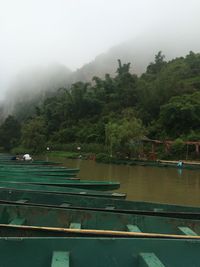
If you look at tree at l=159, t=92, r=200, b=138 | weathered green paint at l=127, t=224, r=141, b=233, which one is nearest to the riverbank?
tree at l=159, t=92, r=200, b=138

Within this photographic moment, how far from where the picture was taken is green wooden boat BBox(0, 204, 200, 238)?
4.82 metres

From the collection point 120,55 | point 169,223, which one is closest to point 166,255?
point 169,223

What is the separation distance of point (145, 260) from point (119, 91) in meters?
49.1

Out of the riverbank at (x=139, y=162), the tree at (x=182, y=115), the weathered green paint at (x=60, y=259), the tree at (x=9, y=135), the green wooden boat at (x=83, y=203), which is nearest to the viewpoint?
the weathered green paint at (x=60, y=259)

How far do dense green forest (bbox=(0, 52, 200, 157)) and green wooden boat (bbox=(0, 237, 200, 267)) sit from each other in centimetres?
2935

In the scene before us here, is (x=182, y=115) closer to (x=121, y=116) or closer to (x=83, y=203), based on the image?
(x=121, y=116)

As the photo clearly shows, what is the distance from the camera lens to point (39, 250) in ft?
10.1

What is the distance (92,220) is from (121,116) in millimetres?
40436

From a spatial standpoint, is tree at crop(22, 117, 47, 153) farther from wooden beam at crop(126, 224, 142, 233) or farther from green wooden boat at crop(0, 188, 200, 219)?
wooden beam at crop(126, 224, 142, 233)

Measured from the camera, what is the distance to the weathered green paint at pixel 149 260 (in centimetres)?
289

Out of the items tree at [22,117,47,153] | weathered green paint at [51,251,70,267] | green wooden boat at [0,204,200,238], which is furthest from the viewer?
tree at [22,117,47,153]

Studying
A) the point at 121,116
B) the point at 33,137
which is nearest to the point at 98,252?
the point at 33,137

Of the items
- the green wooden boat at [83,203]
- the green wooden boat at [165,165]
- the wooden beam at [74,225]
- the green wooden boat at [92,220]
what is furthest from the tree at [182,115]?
the wooden beam at [74,225]

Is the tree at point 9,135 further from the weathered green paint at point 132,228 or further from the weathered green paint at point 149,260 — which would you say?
the weathered green paint at point 149,260
